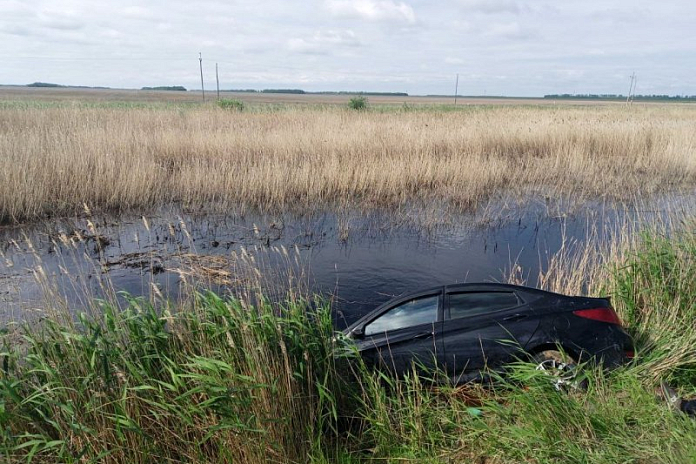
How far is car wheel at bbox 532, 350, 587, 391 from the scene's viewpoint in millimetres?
3256

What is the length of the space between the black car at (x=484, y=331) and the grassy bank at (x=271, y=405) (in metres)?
0.20

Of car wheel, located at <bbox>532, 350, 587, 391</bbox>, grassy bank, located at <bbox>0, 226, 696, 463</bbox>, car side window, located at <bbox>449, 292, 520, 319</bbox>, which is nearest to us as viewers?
grassy bank, located at <bbox>0, 226, 696, 463</bbox>

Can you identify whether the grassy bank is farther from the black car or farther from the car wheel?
the black car

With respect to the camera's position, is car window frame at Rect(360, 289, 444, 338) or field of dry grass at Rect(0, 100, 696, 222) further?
field of dry grass at Rect(0, 100, 696, 222)

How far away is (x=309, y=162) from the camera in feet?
42.1

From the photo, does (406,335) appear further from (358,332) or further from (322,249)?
(322,249)

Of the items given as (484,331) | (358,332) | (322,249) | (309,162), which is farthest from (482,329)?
(309,162)

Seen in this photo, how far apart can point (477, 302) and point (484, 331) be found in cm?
26

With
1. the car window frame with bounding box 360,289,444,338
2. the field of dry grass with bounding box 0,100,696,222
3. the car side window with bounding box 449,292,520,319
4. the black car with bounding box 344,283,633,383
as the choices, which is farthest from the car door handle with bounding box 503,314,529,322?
the field of dry grass with bounding box 0,100,696,222

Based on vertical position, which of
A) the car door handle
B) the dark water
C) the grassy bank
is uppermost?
the car door handle

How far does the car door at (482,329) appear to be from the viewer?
11.9 feet

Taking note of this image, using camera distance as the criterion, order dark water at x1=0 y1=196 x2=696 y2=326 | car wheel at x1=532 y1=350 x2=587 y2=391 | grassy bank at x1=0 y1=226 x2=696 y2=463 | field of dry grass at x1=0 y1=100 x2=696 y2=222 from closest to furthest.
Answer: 1. grassy bank at x1=0 y1=226 x2=696 y2=463
2. car wheel at x1=532 y1=350 x2=587 y2=391
3. dark water at x1=0 y1=196 x2=696 y2=326
4. field of dry grass at x1=0 y1=100 x2=696 y2=222

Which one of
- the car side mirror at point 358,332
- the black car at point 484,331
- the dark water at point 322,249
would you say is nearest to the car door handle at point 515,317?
the black car at point 484,331

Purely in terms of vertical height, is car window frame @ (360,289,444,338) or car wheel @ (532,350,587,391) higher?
car window frame @ (360,289,444,338)
